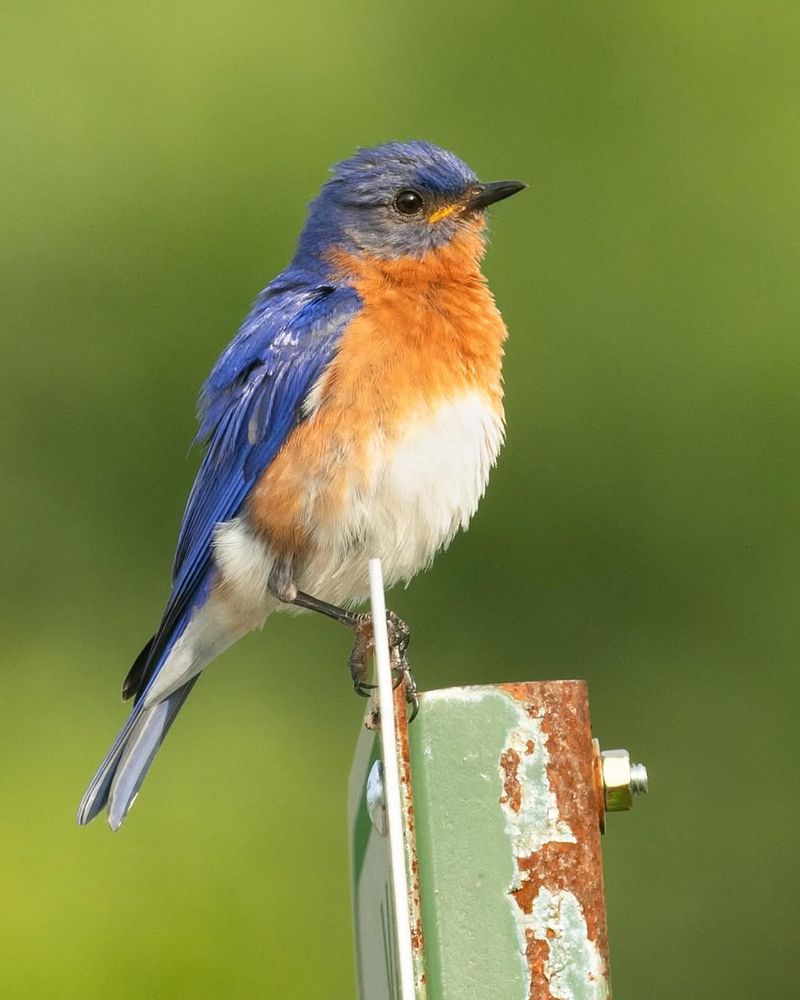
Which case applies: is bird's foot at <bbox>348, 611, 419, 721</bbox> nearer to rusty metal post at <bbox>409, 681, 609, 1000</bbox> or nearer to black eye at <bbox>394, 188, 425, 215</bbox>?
rusty metal post at <bbox>409, 681, 609, 1000</bbox>

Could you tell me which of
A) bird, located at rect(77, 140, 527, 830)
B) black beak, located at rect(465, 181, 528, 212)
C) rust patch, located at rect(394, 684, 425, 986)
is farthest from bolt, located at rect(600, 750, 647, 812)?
black beak, located at rect(465, 181, 528, 212)

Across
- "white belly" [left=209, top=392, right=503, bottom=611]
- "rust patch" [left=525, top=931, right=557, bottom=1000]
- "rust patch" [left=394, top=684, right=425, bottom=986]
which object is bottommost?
"rust patch" [left=525, top=931, right=557, bottom=1000]

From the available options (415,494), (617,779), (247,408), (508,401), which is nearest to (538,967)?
(617,779)

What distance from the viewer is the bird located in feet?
14.8

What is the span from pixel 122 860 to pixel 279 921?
54 centimetres

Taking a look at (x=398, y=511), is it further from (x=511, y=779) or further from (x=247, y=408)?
(x=511, y=779)

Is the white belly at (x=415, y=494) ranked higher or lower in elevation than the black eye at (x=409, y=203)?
lower

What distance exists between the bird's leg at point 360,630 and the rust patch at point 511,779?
138 millimetres

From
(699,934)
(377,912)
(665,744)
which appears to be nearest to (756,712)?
(665,744)

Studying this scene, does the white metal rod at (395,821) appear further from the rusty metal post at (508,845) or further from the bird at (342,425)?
the bird at (342,425)

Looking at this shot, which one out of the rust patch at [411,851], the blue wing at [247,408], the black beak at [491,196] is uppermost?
the black beak at [491,196]

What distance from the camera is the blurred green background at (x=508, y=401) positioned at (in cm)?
710

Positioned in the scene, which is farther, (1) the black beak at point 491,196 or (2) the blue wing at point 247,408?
(1) the black beak at point 491,196

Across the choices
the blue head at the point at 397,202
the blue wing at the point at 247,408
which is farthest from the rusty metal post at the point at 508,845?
the blue head at the point at 397,202
